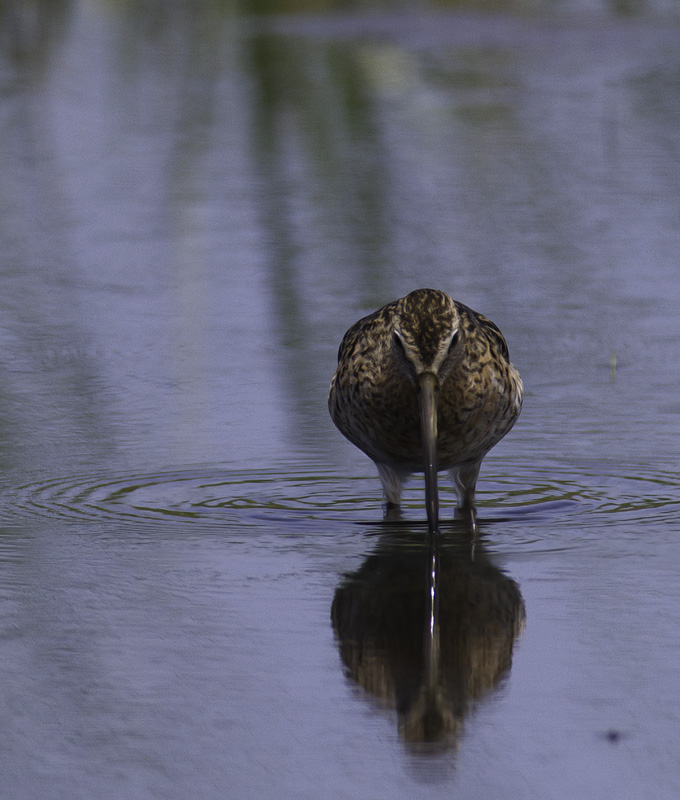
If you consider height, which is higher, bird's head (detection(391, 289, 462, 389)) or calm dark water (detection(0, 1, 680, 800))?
bird's head (detection(391, 289, 462, 389))

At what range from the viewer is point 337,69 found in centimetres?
1905

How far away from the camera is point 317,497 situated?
6520 mm

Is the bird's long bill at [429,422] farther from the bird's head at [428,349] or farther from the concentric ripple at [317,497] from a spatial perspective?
the concentric ripple at [317,497]

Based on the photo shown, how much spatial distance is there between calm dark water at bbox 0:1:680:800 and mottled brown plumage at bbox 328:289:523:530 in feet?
0.59

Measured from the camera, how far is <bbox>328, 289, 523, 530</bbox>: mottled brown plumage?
6.10 metres

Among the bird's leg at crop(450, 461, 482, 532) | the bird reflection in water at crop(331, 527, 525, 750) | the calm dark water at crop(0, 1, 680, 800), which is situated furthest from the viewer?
the bird's leg at crop(450, 461, 482, 532)

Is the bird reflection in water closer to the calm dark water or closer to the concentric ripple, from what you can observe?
the calm dark water

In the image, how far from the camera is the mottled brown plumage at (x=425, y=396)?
610 centimetres

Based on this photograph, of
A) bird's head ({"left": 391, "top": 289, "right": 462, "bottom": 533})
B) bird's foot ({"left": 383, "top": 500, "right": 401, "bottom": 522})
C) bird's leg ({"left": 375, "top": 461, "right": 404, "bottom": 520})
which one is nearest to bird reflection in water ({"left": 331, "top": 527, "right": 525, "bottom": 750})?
bird's foot ({"left": 383, "top": 500, "right": 401, "bottom": 522})

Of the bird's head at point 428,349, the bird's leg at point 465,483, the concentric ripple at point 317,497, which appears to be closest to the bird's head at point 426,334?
the bird's head at point 428,349

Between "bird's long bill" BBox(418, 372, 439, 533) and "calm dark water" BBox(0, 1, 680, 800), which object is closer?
"calm dark water" BBox(0, 1, 680, 800)

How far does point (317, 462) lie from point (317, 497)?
19.1 inches

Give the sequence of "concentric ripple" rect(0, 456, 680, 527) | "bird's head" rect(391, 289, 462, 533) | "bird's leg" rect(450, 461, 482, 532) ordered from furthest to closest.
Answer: "bird's leg" rect(450, 461, 482, 532) < "concentric ripple" rect(0, 456, 680, 527) < "bird's head" rect(391, 289, 462, 533)

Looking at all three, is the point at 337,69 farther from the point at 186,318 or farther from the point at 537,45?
the point at 186,318
